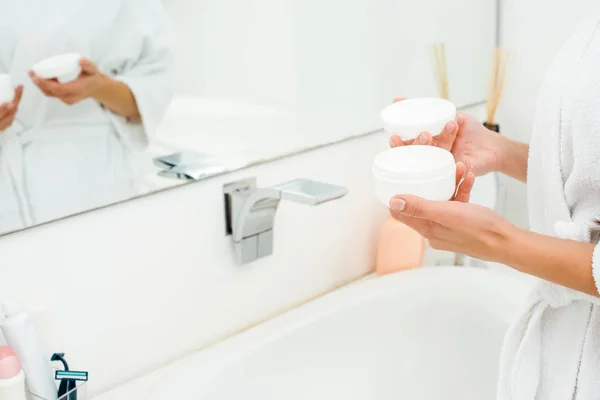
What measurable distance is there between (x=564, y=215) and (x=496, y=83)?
32.5 inches

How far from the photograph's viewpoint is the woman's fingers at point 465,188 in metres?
0.87

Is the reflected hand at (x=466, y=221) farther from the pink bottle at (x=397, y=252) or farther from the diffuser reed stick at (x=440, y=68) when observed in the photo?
the diffuser reed stick at (x=440, y=68)

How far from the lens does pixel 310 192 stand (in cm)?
105

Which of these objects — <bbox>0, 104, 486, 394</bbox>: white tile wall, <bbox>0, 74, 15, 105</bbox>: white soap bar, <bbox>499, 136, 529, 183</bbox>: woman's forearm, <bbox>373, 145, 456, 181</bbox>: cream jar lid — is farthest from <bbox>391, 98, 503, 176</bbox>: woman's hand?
<bbox>0, 74, 15, 105</bbox>: white soap bar

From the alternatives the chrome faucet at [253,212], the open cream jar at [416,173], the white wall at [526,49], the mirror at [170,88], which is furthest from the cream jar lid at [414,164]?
the white wall at [526,49]

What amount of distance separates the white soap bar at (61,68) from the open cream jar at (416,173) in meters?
0.43

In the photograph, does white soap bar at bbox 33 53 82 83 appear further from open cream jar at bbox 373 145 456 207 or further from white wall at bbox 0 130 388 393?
open cream jar at bbox 373 145 456 207

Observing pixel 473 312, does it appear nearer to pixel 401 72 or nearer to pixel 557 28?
pixel 401 72

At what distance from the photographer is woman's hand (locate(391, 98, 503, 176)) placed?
991mm

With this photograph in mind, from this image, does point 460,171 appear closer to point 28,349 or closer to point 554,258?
point 554,258

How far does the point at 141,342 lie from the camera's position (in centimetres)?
110

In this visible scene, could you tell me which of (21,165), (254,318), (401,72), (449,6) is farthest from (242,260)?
(449,6)

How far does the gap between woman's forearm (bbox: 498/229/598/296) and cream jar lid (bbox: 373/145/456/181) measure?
119 mm

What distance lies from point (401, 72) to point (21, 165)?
89 centimetres
